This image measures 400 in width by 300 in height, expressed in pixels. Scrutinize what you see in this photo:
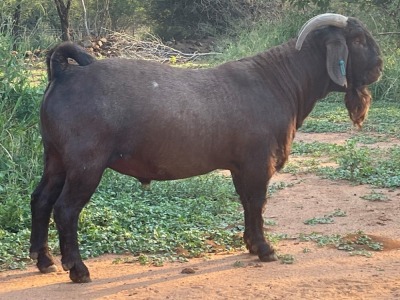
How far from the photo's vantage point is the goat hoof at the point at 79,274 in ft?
16.7

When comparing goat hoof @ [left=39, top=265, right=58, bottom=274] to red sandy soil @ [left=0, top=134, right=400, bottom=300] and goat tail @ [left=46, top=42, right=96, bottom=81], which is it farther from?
goat tail @ [left=46, top=42, right=96, bottom=81]

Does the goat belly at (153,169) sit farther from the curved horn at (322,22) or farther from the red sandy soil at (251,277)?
the curved horn at (322,22)

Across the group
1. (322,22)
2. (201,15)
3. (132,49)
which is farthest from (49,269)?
(201,15)

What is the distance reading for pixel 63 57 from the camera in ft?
17.1

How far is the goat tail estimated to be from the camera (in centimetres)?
515

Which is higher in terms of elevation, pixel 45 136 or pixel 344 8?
pixel 344 8

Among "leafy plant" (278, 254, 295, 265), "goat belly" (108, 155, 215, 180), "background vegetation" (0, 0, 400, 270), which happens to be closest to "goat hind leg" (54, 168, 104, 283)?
"goat belly" (108, 155, 215, 180)

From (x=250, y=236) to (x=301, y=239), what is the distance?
668 millimetres

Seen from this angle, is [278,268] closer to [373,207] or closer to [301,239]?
[301,239]

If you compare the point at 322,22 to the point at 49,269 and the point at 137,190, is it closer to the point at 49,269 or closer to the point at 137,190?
the point at 137,190

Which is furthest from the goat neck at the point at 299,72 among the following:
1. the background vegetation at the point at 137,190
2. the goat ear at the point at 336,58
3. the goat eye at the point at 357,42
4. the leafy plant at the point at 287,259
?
the background vegetation at the point at 137,190

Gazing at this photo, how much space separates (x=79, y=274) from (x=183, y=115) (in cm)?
138

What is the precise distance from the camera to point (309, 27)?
5.99 meters

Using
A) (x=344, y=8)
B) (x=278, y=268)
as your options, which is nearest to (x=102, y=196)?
(x=278, y=268)
